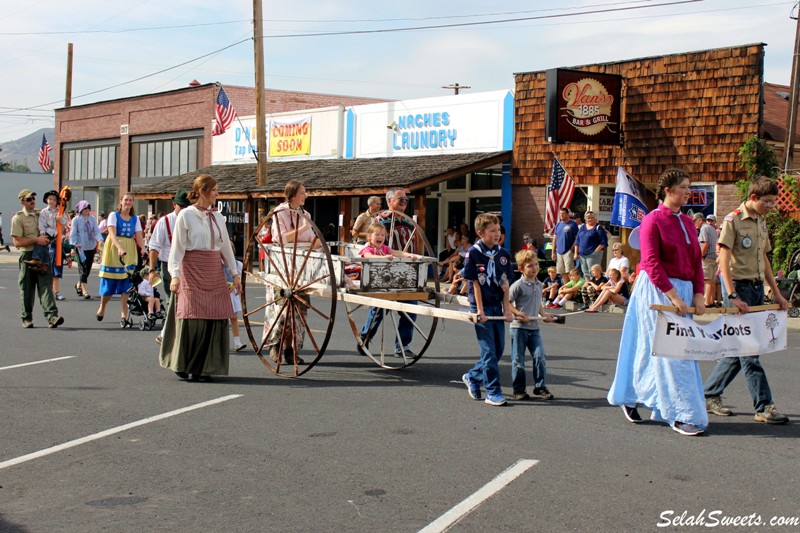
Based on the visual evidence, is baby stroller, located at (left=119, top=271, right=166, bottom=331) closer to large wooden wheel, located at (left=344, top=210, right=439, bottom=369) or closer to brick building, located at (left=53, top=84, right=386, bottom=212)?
large wooden wheel, located at (left=344, top=210, right=439, bottom=369)

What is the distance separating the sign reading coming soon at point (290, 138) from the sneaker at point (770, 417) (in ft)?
80.4

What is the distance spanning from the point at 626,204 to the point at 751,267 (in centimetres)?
1252

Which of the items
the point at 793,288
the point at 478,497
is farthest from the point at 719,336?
the point at 793,288

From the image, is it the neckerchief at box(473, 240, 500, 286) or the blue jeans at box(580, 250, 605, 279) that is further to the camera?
the blue jeans at box(580, 250, 605, 279)

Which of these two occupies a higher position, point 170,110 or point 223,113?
point 170,110

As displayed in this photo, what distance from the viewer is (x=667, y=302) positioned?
6.87 meters

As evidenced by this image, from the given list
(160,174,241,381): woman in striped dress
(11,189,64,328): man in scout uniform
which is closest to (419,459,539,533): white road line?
(160,174,241,381): woman in striped dress

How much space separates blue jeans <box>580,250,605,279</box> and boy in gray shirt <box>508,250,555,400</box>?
34.8 ft

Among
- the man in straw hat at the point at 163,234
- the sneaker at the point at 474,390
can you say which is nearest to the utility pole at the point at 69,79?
the man in straw hat at the point at 163,234

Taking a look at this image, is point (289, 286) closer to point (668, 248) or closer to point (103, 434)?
point (103, 434)

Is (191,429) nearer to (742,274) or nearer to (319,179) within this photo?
(742,274)

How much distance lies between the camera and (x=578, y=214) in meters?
22.4

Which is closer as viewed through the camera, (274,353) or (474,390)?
(474,390)

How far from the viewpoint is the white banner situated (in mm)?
6699
